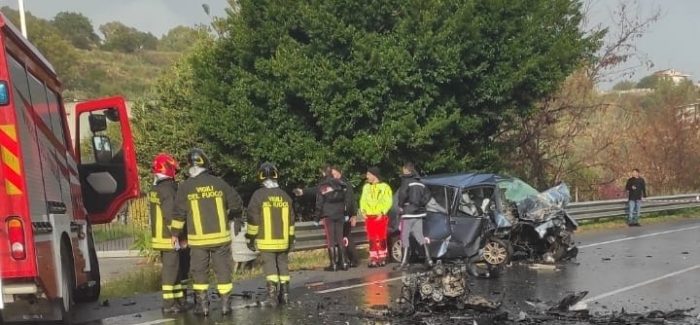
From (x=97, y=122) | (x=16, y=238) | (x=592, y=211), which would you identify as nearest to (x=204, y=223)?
(x=16, y=238)

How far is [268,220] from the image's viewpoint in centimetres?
909

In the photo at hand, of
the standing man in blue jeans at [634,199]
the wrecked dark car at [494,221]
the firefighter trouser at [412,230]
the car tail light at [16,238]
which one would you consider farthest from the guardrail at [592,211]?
the car tail light at [16,238]

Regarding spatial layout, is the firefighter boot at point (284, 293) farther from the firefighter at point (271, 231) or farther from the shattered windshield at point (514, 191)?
the shattered windshield at point (514, 191)

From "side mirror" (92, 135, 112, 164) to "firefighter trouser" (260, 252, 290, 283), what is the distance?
2.97 m

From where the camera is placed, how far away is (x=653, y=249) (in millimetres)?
15336

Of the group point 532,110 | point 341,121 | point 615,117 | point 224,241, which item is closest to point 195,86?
point 341,121

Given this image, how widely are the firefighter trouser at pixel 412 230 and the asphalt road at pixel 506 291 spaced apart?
621mm

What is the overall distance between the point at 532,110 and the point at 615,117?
49.9 ft

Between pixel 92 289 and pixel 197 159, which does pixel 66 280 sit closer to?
pixel 197 159

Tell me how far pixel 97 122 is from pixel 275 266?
318cm

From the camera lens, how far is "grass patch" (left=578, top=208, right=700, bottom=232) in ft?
70.6

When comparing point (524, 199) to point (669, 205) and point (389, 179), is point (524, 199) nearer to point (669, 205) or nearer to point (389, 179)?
point (389, 179)

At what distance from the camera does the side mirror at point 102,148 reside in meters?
10.4

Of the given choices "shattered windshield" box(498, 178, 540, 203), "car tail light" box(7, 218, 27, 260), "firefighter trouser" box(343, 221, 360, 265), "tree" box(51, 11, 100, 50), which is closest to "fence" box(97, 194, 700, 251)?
"firefighter trouser" box(343, 221, 360, 265)
